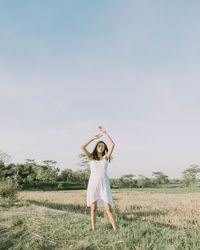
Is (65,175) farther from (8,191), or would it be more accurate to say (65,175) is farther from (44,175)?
(8,191)

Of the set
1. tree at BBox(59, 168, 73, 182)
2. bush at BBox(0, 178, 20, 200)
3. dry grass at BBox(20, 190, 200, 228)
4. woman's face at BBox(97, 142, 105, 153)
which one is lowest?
dry grass at BBox(20, 190, 200, 228)

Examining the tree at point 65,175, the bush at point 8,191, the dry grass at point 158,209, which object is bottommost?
the dry grass at point 158,209

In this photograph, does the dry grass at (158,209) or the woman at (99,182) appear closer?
the woman at (99,182)

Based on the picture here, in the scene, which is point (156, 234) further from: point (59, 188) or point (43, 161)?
point (43, 161)

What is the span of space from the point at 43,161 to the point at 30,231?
39.7 meters

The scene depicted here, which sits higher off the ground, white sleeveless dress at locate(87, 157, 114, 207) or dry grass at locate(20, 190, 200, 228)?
white sleeveless dress at locate(87, 157, 114, 207)

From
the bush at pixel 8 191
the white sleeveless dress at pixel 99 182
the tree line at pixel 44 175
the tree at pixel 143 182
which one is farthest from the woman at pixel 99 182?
the tree at pixel 143 182

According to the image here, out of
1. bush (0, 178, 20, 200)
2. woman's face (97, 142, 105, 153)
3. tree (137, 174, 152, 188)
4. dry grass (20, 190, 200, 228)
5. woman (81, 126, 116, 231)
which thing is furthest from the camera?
tree (137, 174, 152, 188)

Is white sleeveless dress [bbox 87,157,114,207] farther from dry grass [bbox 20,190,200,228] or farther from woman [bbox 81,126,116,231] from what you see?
dry grass [bbox 20,190,200,228]

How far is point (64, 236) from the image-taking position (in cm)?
411

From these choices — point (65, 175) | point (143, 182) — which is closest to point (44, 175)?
point (65, 175)

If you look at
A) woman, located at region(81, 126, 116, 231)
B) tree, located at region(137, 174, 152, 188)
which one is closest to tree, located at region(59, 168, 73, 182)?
tree, located at region(137, 174, 152, 188)

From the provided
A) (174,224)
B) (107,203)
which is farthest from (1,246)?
(174,224)

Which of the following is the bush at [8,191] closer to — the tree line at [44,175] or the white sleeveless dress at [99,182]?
the white sleeveless dress at [99,182]
